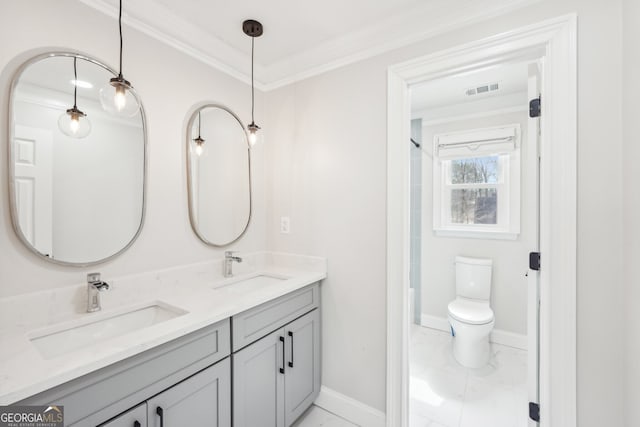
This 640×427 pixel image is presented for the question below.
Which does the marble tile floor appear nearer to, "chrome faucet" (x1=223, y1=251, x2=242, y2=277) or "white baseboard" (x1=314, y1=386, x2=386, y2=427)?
"white baseboard" (x1=314, y1=386, x2=386, y2=427)

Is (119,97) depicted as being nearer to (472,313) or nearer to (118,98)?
(118,98)

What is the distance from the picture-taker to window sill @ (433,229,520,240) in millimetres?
2701

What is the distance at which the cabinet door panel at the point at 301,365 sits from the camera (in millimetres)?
1610

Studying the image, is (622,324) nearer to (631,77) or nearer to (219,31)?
(631,77)

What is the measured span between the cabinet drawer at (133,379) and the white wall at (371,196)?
88cm

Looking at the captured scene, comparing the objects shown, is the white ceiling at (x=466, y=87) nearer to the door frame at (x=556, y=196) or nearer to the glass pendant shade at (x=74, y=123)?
the door frame at (x=556, y=196)

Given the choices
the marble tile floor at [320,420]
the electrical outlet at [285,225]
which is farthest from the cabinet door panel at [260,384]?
the electrical outlet at [285,225]

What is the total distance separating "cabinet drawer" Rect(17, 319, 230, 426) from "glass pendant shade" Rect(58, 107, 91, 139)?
101 cm

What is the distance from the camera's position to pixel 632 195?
3.45ft

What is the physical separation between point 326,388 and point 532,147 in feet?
6.26

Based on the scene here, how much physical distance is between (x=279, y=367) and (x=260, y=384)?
147 mm

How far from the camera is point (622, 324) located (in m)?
1.13

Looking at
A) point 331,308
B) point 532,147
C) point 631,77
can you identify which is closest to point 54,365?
point 331,308

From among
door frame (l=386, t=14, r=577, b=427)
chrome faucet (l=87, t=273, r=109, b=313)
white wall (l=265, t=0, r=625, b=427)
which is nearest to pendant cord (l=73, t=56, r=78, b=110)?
chrome faucet (l=87, t=273, r=109, b=313)
